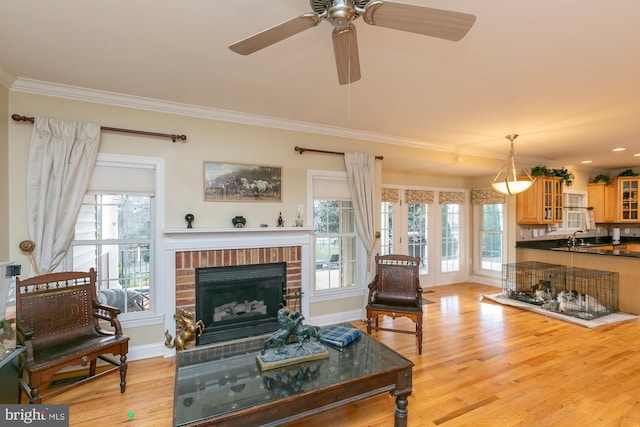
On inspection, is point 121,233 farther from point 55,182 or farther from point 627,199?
point 627,199

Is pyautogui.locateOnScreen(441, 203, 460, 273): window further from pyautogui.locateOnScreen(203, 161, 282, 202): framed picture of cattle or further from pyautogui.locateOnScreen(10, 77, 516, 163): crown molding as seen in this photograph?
pyautogui.locateOnScreen(203, 161, 282, 202): framed picture of cattle

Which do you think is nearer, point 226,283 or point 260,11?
point 260,11

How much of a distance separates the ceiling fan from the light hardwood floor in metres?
2.45

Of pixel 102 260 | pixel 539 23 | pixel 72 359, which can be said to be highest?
pixel 539 23

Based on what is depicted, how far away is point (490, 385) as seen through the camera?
257 centimetres

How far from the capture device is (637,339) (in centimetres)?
352

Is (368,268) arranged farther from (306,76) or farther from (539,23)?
(539,23)

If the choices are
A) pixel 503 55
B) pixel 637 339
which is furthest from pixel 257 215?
pixel 637 339

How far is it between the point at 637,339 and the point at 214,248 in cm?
509

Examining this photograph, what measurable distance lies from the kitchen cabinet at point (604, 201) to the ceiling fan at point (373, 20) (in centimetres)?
778

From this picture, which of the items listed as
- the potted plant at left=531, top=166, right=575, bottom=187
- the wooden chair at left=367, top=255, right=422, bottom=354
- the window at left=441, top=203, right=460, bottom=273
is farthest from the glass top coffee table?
the potted plant at left=531, top=166, right=575, bottom=187

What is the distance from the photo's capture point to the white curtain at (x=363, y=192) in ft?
13.4

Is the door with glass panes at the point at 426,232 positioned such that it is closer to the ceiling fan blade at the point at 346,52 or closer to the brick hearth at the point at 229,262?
the brick hearth at the point at 229,262

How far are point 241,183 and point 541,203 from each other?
5.50 metres
